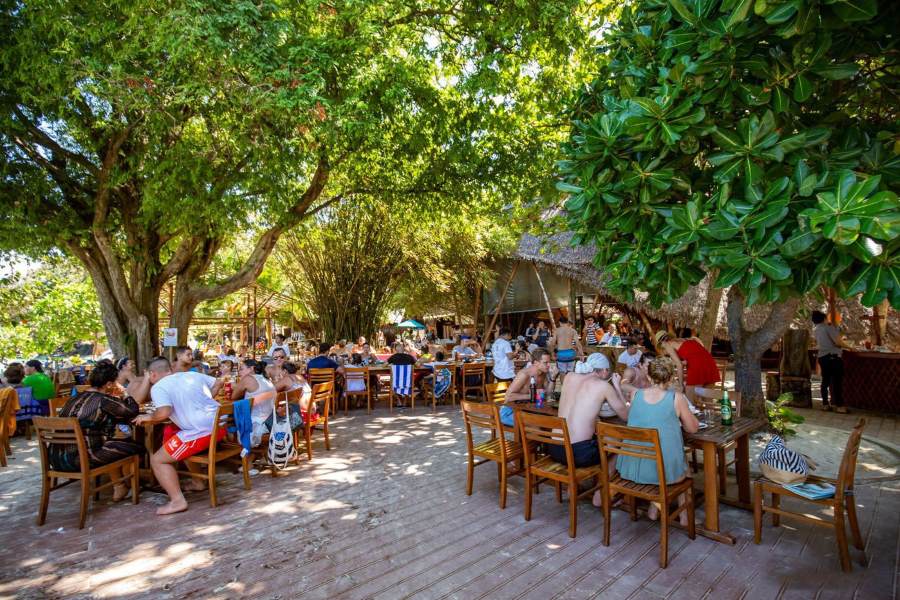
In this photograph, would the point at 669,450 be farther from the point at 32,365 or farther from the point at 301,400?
the point at 32,365

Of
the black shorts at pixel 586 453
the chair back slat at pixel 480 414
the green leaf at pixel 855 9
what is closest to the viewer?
the green leaf at pixel 855 9

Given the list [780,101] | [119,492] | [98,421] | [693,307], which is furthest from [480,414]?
[693,307]

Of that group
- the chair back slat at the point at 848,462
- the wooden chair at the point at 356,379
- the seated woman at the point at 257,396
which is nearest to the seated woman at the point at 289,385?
the seated woman at the point at 257,396

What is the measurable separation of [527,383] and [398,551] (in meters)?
2.40

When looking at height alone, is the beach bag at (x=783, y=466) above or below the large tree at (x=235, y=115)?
below

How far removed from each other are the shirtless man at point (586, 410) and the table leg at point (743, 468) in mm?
1012

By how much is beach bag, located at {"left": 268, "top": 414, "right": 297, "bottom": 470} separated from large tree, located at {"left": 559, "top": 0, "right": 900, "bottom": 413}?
3.78 m

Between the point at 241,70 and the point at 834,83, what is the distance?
5.66m

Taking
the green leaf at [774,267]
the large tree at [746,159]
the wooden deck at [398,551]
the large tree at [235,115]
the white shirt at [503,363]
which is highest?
the large tree at [235,115]

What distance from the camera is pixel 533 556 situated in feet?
10.3

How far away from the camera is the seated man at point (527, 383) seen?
4.91 m

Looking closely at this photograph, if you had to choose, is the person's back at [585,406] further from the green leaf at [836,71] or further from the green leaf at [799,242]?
the green leaf at [836,71]

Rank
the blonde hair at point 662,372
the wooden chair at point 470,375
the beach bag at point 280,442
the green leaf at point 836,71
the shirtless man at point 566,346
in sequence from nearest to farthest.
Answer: the green leaf at point 836,71, the blonde hair at point 662,372, the beach bag at point 280,442, the wooden chair at point 470,375, the shirtless man at point 566,346

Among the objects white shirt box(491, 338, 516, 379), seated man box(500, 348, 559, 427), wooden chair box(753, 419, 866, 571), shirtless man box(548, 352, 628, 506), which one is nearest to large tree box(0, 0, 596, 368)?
white shirt box(491, 338, 516, 379)
